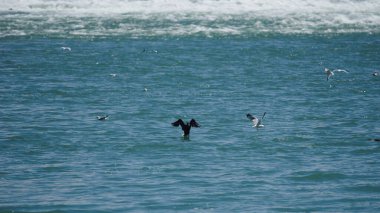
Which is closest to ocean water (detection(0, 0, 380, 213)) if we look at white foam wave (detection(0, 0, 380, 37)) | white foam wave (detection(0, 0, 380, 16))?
white foam wave (detection(0, 0, 380, 37))

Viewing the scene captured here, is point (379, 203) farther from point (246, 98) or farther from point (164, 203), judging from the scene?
point (246, 98)

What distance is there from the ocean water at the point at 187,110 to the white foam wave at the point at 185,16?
23cm

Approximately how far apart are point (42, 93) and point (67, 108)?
11.6ft

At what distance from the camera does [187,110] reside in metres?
36.0

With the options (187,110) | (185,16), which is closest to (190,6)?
(185,16)

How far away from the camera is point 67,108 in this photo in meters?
36.1

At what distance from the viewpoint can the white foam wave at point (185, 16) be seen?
60.0 meters

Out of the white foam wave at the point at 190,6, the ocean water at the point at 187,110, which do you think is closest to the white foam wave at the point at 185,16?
the white foam wave at the point at 190,6

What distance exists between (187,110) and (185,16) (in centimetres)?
3118

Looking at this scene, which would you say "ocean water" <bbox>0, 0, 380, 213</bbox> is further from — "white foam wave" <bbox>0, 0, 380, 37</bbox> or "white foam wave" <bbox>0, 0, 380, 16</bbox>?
"white foam wave" <bbox>0, 0, 380, 16</bbox>

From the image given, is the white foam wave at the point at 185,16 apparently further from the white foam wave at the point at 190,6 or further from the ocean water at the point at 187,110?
the ocean water at the point at 187,110

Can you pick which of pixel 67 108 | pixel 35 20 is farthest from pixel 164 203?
pixel 35 20

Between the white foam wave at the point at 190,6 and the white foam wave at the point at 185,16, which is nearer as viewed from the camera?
the white foam wave at the point at 185,16

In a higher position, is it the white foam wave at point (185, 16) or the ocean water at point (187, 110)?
the white foam wave at point (185, 16)
